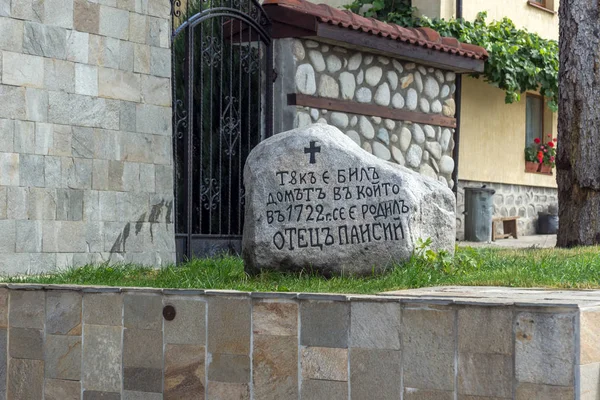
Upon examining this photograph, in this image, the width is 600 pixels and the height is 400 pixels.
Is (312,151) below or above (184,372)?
above

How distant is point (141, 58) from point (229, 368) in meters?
4.47

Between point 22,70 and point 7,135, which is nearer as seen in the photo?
point 7,135

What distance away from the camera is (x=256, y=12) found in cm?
1072

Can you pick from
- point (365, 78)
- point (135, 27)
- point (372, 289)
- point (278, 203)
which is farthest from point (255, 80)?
point (372, 289)

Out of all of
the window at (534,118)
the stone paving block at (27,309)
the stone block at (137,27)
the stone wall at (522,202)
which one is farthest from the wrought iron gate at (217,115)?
the window at (534,118)

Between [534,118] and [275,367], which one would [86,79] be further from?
[534,118]

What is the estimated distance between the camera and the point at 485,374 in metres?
4.62

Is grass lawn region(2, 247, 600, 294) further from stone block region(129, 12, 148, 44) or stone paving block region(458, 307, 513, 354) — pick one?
stone block region(129, 12, 148, 44)

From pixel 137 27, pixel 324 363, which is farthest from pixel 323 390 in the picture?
pixel 137 27

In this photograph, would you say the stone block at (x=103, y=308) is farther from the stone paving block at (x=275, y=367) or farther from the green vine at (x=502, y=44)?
the green vine at (x=502, y=44)

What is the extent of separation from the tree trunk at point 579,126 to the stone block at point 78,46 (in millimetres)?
5019

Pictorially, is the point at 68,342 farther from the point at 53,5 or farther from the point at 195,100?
the point at 195,100

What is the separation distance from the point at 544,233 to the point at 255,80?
845 cm

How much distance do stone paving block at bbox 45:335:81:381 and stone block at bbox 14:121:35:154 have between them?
257 centimetres
